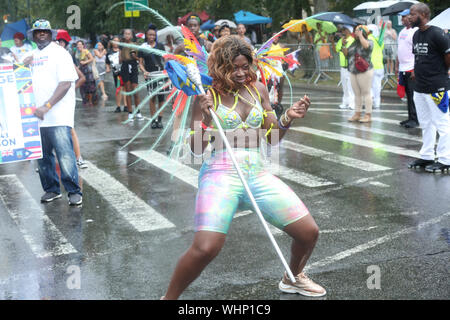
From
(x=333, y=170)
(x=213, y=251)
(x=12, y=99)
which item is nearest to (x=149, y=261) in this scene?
(x=213, y=251)

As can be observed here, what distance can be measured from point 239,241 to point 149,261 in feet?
3.01

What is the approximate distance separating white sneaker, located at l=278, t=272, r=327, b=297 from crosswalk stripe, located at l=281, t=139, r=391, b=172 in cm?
453

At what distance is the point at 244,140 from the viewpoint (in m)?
4.16

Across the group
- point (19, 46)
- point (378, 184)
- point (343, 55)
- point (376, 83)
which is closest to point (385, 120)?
point (376, 83)

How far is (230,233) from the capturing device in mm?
5945

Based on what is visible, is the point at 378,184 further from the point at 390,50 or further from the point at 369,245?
the point at 390,50

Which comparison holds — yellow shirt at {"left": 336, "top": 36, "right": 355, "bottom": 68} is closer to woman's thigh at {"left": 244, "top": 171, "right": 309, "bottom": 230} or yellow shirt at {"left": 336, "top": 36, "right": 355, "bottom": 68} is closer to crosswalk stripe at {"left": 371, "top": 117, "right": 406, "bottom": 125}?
crosswalk stripe at {"left": 371, "top": 117, "right": 406, "bottom": 125}

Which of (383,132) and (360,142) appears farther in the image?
(383,132)

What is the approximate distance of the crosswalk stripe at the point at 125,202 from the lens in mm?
6379

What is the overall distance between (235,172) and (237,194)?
0.49 feet

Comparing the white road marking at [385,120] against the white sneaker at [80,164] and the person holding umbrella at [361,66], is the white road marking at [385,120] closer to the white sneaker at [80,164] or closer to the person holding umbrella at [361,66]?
the person holding umbrella at [361,66]

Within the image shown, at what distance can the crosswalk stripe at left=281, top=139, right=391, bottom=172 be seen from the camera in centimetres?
879

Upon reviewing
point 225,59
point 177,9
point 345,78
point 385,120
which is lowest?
point 385,120
